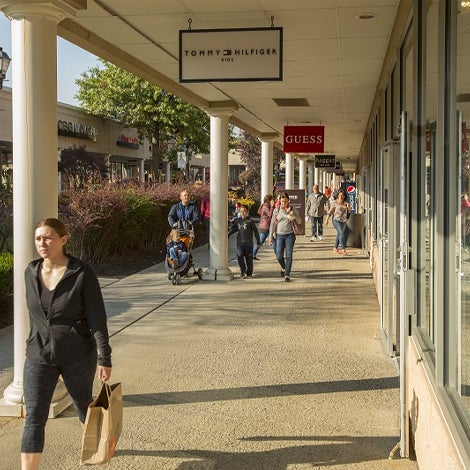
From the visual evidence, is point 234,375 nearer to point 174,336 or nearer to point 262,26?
point 174,336

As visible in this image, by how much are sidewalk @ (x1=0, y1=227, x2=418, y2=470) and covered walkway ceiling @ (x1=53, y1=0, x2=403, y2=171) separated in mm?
3249

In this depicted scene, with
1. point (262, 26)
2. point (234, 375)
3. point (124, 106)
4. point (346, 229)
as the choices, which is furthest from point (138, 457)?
point (124, 106)

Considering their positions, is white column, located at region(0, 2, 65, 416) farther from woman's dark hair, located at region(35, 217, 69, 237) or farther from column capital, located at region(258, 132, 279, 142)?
column capital, located at region(258, 132, 279, 142)

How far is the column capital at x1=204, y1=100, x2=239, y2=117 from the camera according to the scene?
12.7 meters

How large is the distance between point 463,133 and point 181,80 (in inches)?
160

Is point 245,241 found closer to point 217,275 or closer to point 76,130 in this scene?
point 217,275

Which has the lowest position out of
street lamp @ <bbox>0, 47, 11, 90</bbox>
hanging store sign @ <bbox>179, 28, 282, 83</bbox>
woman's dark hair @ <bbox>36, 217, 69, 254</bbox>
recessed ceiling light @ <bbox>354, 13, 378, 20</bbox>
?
woman's dark hair @ <bbox>36, 217, 69, 254</bbox>

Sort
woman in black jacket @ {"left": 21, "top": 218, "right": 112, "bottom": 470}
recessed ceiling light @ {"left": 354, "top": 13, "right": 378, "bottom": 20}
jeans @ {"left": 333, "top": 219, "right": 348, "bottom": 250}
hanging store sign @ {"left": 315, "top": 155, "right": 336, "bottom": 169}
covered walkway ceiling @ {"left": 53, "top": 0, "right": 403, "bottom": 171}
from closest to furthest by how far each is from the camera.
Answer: woman in black jacket @ {"left": 21, "top": 218, "right": 112, "bottom": 470}
covered walkway ceiling @ {"left": 53, "top": 0, "right": 403, "bottom": 171}
recessed ceiling light @ {"left": 354, "top": 13, "right": 378, "bottom": 20}
jeans @ {"left": 333, "top": 219, "right": 348, "bottom": 250}
hanging store sign @ {"left": 315, "top": 155, "right": 336, "bottom": 169}

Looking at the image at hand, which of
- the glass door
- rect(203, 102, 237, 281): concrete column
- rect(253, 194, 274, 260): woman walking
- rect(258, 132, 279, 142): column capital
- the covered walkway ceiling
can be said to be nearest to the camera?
the covered walkway ceiling

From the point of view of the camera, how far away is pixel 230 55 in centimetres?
678

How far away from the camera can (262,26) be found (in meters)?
7.09

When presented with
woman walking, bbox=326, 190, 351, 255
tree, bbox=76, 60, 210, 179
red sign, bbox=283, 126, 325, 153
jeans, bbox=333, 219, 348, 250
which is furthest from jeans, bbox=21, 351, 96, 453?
tree, bbox=76, 60, 210, 179

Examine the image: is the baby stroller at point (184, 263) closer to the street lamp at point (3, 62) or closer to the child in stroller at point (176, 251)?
the child in stroller at point (176, 251)

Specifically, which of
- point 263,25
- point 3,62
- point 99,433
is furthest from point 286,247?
point 99,433
